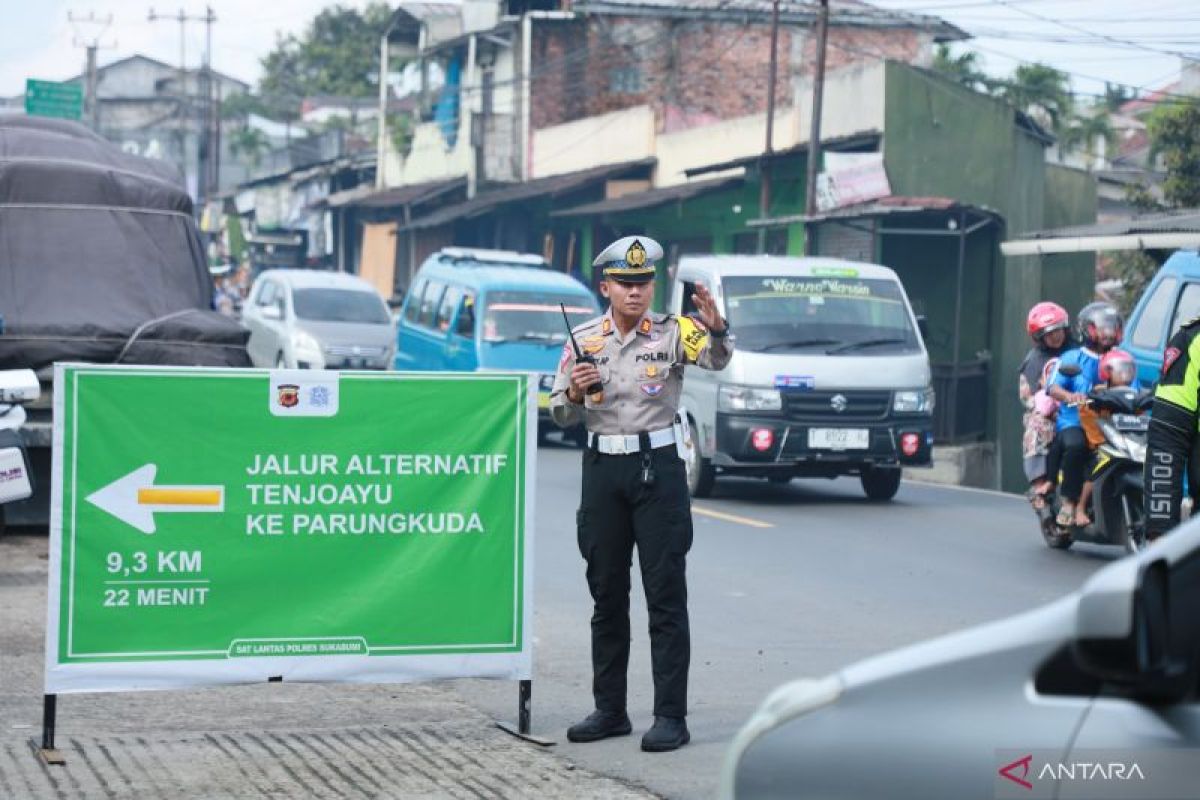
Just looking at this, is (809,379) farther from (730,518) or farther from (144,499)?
(144,499)

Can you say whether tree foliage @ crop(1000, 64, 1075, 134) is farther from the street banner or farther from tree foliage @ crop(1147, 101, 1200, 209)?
the street banner

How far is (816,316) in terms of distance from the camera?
1709 centimetres

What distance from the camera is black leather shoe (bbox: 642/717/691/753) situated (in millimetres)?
7250

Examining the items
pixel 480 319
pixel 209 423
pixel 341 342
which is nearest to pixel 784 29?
pixel 341 342

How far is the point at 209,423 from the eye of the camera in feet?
23.5

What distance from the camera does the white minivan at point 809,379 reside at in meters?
16.5

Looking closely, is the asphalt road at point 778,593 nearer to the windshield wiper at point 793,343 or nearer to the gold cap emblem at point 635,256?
the windshield wiper at point 793,343

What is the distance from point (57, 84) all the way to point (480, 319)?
3708 centimetres

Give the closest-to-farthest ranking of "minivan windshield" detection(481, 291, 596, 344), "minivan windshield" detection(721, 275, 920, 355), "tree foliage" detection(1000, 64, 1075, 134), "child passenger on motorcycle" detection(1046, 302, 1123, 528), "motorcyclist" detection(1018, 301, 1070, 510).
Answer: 1. "child passenger on motorcycle" detection(1046, 302, 1123, 528)
2. "motorcyclist" detection(1018, 301, 1070, 510)
3. "minivan windshield" detection(721, 275, 920, 355)
4. "minivan windshield" detection(481, 291, 596, 344)
5. "tree foliage" detection(1000, 64, 1075, 134)

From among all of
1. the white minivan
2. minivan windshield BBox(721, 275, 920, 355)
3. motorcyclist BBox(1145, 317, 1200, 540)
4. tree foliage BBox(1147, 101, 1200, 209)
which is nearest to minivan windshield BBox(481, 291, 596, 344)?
the white minivan

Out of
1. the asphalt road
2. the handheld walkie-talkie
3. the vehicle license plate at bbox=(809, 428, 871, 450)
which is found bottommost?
the asphalt road

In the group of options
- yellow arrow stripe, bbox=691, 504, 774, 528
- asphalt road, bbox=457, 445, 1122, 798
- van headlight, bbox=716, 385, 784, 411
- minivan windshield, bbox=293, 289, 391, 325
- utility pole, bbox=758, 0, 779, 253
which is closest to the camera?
asphalt road, bbox=457, 445, 1122, 798

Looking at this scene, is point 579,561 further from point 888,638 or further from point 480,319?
point 480,319

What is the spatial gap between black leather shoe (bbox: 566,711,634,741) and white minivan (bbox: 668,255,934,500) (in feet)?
29.1
